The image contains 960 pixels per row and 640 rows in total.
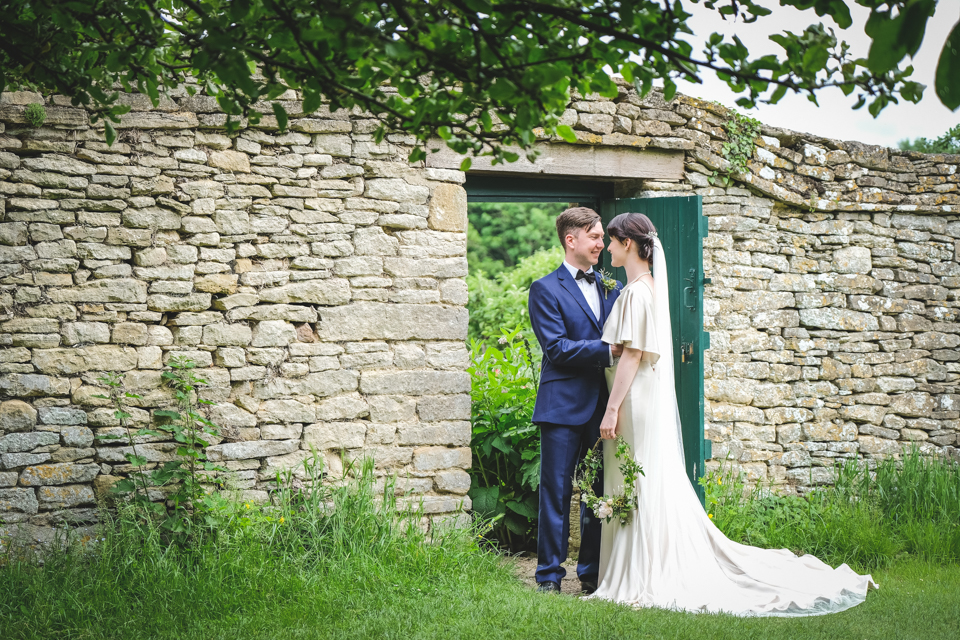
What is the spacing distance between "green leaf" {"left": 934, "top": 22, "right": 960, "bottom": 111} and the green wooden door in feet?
11.6

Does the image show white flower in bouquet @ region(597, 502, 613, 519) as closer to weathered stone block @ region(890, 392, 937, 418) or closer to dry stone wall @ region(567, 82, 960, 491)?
dry stone wall @ region(567, 82, 960, 491)

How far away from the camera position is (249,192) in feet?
15.1

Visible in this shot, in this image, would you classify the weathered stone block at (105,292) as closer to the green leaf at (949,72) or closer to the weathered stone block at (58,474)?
the weathered stone block at (58,474)

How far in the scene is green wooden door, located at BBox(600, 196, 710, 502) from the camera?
496 centimetres

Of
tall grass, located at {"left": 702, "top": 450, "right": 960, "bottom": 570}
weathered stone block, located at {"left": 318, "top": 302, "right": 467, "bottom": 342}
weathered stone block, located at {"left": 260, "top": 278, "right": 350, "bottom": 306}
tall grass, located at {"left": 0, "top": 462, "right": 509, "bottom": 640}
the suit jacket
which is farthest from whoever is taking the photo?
tall grass, located at {"left": 702, "top": 450, "right": 960, "bottom": 570}

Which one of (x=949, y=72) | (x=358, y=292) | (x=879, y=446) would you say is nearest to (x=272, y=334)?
(x=358, y=292)

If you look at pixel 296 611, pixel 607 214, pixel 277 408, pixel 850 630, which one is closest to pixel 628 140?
pixel 607 214

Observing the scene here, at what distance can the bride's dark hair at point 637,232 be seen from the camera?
4.41m

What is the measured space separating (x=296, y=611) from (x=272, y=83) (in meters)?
2.53

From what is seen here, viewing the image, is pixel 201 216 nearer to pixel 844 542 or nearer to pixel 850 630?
pixel 850 630

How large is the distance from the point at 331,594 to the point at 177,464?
1163mm

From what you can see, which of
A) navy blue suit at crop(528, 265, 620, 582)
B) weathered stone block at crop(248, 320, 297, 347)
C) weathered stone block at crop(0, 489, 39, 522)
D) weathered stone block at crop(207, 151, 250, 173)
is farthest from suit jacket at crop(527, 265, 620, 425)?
weathered stone block at crop(0, 489, 39, 522)

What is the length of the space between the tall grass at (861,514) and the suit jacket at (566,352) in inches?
45.6

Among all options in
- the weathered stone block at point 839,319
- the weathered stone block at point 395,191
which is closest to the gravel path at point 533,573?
the weathered stone block at point 395,191
